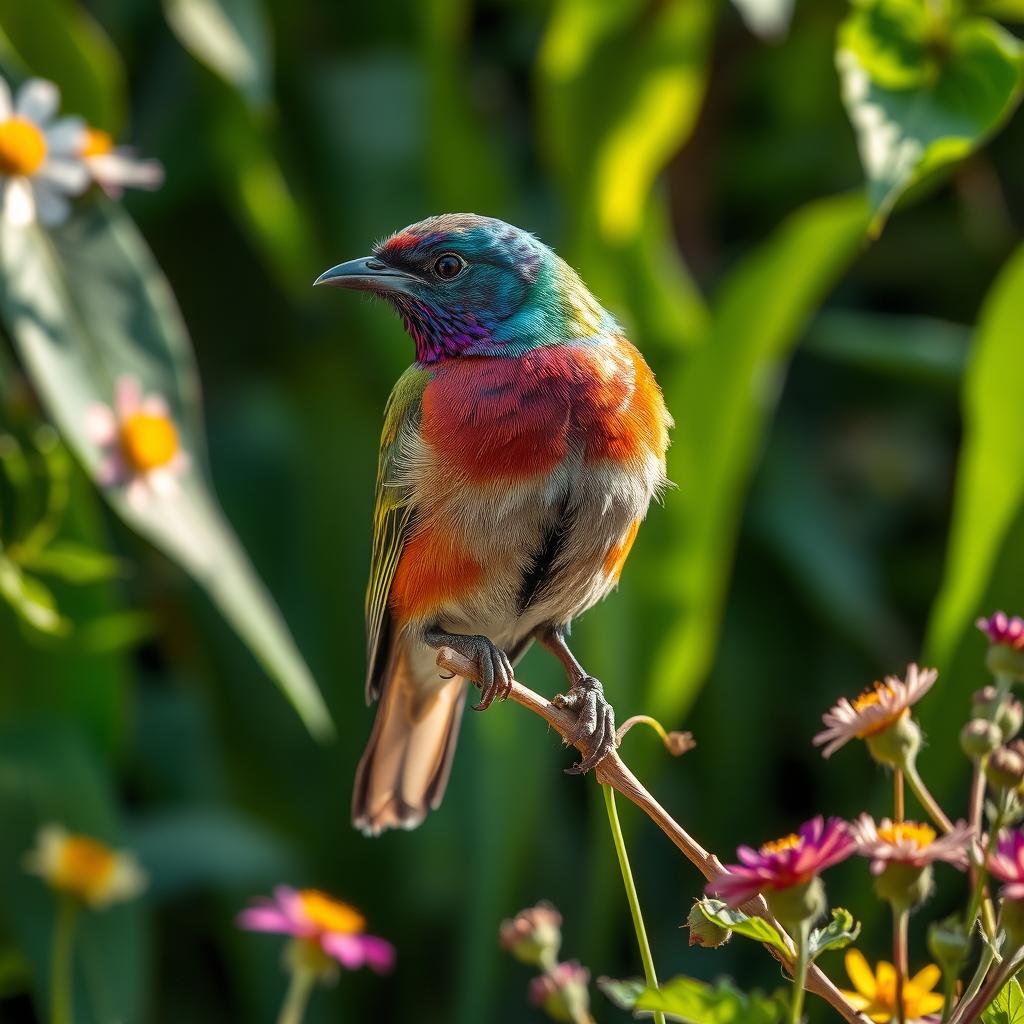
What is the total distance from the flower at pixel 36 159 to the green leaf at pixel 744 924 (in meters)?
1.60

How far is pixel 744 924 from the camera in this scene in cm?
107

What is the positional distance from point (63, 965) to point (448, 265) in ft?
2.96

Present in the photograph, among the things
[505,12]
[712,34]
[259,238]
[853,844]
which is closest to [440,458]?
[853,844]

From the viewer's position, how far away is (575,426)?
168cm

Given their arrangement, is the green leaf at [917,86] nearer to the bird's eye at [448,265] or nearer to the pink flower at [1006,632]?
the bird's eye at [448,265]

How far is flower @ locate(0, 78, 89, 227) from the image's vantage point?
225cm

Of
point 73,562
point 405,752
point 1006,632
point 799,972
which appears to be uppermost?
point 1006,632

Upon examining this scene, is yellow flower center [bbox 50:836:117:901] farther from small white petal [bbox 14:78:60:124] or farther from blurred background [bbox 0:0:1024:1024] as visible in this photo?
small white petal [bbox 14:78:60:124]

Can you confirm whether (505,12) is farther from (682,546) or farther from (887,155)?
(887,155)

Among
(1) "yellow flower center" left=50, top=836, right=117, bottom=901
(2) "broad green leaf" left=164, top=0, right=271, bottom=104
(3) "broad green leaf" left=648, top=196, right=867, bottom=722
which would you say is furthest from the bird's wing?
(2) "broad green leaf" left=164, top=0, right=271, bottom=104

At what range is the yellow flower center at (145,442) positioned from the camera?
241 cm

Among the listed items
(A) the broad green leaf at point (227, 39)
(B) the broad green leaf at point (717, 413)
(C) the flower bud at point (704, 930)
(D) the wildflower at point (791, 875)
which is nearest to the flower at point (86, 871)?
(B) the broad green leaf at point (717, 413)

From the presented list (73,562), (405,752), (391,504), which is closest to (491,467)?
(391,504)

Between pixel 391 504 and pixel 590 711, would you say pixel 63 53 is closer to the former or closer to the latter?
pixel 391 504
